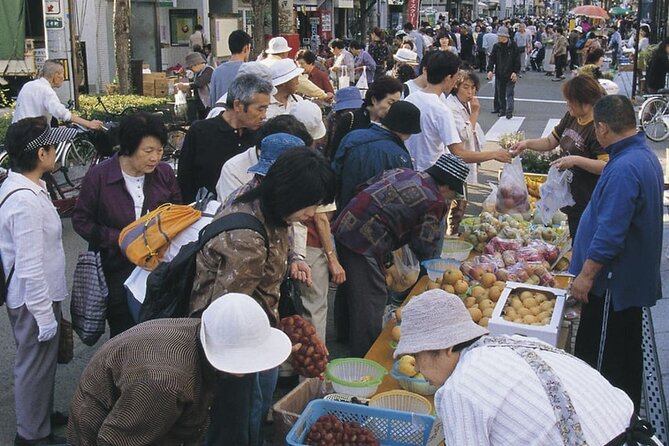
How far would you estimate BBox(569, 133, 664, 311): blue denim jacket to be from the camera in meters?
3.84

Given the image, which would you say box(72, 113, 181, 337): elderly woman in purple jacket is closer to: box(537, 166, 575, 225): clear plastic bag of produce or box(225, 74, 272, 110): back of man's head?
box(225, 74, 272, 110): back of man's head

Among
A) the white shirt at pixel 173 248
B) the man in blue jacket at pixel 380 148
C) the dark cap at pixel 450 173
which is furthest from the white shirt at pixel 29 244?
the dark cap at pixel 450 173

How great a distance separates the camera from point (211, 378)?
106 inches

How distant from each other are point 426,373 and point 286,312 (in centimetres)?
194

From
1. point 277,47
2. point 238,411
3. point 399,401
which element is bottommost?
point 399,401

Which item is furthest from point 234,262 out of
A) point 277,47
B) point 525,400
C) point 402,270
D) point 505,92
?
point 505,92

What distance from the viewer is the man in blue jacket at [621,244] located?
12.7 ft

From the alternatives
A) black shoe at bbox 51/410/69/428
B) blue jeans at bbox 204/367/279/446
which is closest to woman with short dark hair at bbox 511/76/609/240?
blue jeans at bbox 204/367/279/446

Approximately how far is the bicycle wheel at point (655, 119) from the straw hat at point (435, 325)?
13169 mm

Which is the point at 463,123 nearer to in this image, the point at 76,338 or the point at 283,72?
the point at 283,72

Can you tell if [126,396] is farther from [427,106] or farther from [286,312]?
[427,106]

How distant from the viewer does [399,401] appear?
392cm

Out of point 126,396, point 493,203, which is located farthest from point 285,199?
point 493,203

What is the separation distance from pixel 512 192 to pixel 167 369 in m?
4.74
